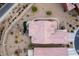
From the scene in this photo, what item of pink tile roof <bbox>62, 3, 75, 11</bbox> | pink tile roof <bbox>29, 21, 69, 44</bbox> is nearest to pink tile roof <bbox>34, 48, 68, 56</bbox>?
pink tile roof <bbox>29, 21, 69, 44</bbox>

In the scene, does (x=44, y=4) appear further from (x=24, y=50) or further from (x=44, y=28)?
(x=24, y=50)

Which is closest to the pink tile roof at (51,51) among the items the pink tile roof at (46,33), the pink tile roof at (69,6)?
the pink tile roof at (46,33)

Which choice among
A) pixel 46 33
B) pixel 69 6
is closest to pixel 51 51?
pixel 46 33

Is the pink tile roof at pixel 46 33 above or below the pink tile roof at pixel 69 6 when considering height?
below

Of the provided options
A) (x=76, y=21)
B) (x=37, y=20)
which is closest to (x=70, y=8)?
(x=76, y=21)

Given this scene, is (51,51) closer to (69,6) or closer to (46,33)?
(46,33)

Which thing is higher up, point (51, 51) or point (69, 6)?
point (69, 6)

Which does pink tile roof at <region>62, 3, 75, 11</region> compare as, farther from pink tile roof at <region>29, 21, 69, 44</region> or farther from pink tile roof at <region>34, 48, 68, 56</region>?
pink tile roof at <region>34, 48, 68, 56</region>

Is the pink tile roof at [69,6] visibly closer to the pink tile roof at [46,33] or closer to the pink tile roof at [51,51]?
the pink tile roof at [46,33]
